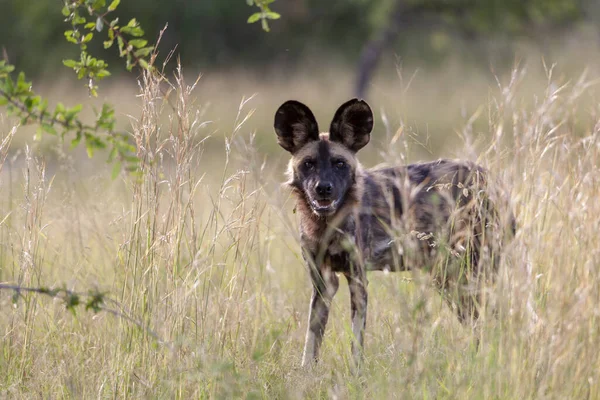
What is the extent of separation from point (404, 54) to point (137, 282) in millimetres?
27420

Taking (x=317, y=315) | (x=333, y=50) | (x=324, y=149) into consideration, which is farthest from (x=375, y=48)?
(x=317, y=315)

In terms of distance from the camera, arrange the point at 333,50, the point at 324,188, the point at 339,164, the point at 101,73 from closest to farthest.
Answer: the point at 101,73 → the point at 324,188 → the point at 339,164 → the point at 333,50

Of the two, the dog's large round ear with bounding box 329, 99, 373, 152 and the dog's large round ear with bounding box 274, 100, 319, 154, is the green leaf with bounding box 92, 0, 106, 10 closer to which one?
the dog's large round ear with bounding box 274, 100, 319, 154

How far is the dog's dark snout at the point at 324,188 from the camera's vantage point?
4.53 meters

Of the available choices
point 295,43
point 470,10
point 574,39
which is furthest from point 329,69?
point 470,10

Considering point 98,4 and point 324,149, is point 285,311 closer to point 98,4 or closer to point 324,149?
point 324,149

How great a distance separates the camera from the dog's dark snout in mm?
4531

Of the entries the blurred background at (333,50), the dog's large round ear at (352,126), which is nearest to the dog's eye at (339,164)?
the dog's large round ear at (352,126)

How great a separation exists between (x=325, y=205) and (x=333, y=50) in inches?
1016

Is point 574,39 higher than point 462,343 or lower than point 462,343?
higher

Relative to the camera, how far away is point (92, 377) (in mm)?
3572

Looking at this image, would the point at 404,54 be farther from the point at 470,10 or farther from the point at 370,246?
the point at 370,246

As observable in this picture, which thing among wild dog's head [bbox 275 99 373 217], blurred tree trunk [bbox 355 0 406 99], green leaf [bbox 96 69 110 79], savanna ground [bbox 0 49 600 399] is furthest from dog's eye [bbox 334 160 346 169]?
blurred tree trunk [bbox 355 0 406 99]

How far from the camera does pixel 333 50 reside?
2978 cm
